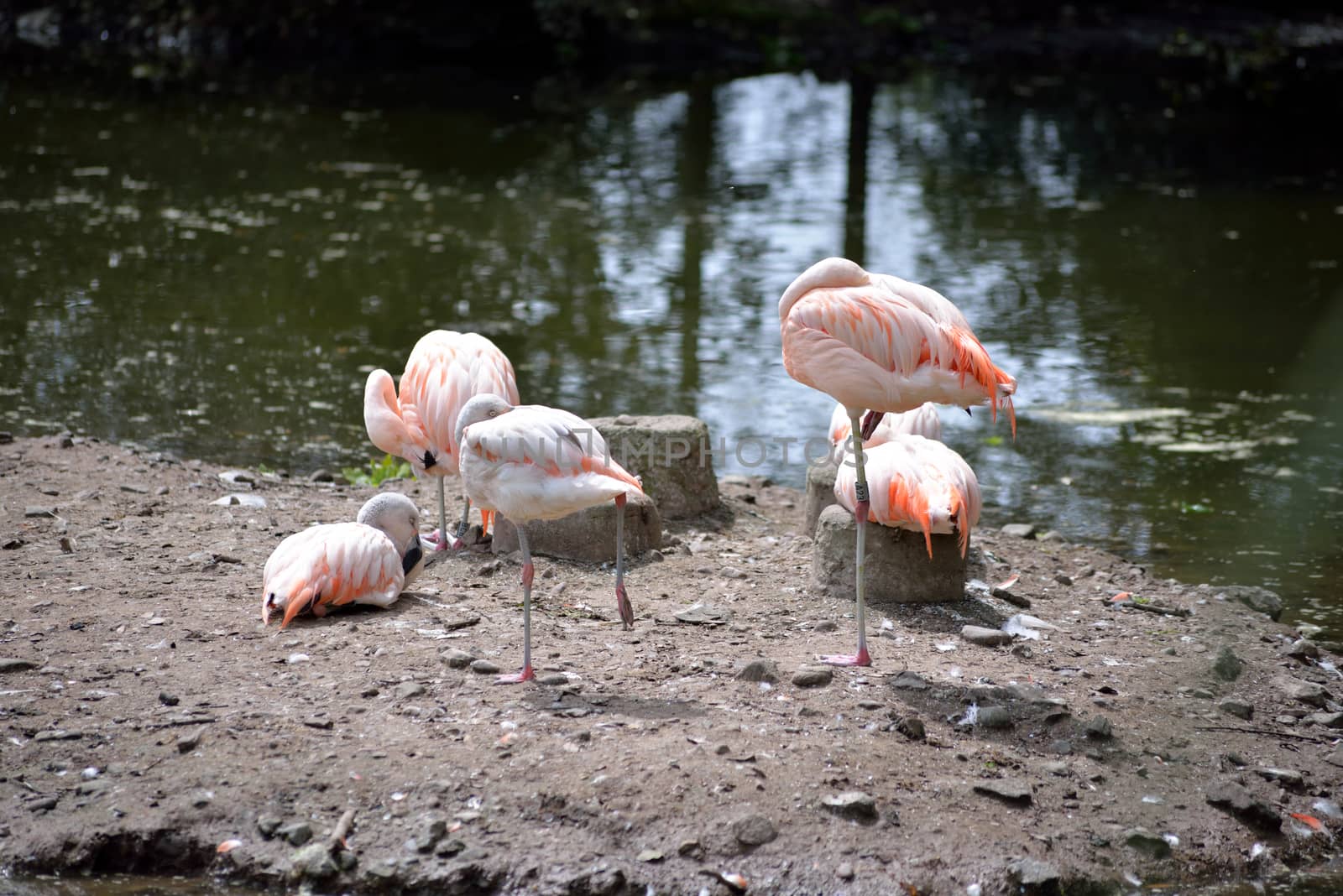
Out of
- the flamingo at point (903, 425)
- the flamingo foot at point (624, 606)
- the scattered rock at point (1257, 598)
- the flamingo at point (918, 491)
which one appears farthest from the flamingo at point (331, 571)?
the scattered rock at point (1257, 598)

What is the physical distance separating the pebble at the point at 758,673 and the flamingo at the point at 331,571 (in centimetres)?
116

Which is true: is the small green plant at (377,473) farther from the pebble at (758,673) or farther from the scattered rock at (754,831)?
the scattered rock at (754,831)

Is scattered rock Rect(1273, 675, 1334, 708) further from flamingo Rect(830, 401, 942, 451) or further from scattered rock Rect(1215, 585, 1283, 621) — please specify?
flamingo Rect(830, 401, 942, 451)

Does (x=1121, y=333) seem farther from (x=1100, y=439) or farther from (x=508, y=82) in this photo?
(x=508, y=82)

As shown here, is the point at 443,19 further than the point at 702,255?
Yes

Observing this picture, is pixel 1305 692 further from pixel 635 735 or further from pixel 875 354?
pixel 635 735

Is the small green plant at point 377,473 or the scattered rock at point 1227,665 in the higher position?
the small green plant at point 377,473

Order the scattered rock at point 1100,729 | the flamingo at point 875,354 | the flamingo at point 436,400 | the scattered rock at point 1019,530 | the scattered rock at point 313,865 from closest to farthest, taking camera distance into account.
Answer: the scattered rock at point 313,865
the scattered rock at point 1100,729
the flamingo at point 875,354
the flamingo at point 436,400
the scattered rock at point 1019,530

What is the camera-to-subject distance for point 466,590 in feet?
14.8

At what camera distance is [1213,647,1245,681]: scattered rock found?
4070mm

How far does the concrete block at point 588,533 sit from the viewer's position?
472 centimetres

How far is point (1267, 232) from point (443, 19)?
466 inches

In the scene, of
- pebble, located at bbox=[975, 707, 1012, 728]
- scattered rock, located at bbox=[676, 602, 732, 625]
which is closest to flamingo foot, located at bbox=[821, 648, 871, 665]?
pebble, located at bbox=[975, 707, 1012, 728]

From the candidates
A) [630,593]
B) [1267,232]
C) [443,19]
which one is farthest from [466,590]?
[443,19]
